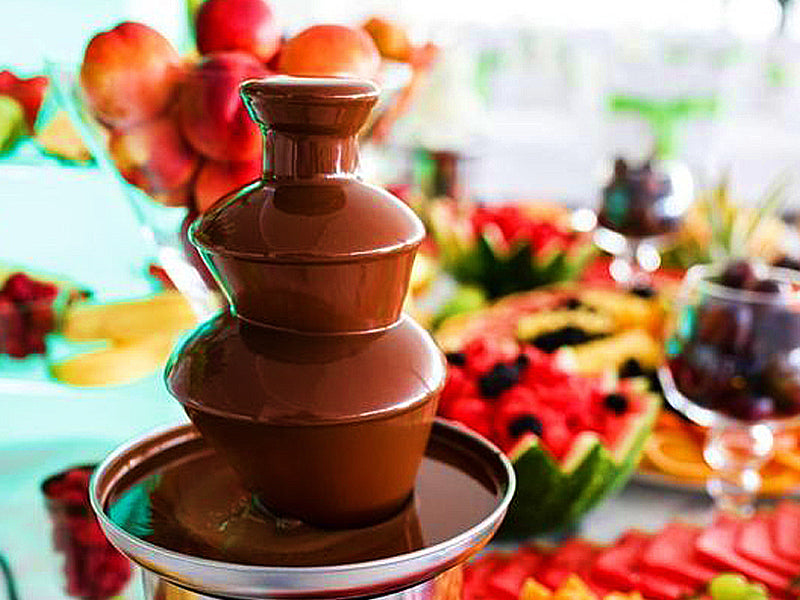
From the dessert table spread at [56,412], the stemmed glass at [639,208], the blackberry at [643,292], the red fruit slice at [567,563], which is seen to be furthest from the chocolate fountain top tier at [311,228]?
the stemmed glass at [639,208]

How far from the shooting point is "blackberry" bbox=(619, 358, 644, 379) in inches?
42.5

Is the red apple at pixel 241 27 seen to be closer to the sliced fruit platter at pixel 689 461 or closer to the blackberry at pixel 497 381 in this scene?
the blackberry at pixel 497 381

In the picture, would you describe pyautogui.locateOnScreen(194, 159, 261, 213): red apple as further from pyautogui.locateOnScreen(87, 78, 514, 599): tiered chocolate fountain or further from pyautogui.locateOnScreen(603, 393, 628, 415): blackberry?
pyautogui.locateOnScreen(603, 393, 628, 415): blackberry

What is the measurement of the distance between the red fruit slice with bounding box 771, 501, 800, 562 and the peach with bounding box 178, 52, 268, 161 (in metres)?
0.49

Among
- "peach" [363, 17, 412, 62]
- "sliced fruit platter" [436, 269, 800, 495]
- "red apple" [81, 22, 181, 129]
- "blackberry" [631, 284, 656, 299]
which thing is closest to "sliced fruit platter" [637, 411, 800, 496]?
"sliced fruit platter" [436, 269, 800, 495]

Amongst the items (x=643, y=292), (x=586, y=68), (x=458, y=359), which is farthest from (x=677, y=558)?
Answer: (x=586, y=68)

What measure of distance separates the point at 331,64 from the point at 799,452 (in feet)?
1.92

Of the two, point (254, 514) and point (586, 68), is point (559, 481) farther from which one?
point (586, 68)

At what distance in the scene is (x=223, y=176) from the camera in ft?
2.31

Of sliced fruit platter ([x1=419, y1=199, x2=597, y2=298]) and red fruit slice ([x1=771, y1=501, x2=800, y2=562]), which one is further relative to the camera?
sliced fruit platter ([x1=419, y1=199, x2=597, y2=298])

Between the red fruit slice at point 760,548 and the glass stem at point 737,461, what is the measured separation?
5 centimetres

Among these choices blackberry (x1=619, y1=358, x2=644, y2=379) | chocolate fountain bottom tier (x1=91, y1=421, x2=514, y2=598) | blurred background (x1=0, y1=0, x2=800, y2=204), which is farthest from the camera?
blurred background (x1=0, y1=0, x2=800, y2=204)

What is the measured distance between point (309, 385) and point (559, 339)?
74cm

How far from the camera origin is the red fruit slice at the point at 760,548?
2.48 feet
